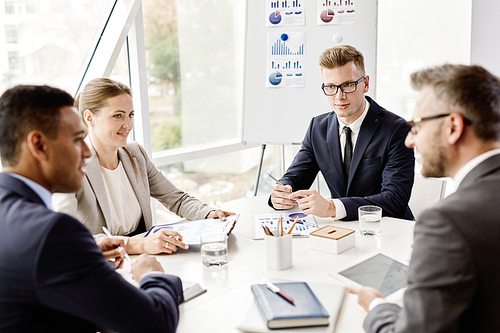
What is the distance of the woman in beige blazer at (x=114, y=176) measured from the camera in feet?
6.05

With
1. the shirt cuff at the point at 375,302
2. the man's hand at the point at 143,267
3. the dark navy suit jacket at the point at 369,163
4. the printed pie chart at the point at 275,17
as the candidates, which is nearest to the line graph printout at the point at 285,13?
the printed pie chart at the point at 275,17

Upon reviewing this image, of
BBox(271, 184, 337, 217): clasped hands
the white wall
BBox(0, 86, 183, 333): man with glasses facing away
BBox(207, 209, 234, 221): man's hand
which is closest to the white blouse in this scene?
BBox(207, 209, 234, 221): man's hand

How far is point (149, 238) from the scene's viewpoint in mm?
1575

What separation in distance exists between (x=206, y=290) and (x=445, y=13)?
3637 mm

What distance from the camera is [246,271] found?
4.51 feet

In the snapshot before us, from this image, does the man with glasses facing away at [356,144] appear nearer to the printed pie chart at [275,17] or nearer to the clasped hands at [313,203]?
the clasped hands at [313,203]

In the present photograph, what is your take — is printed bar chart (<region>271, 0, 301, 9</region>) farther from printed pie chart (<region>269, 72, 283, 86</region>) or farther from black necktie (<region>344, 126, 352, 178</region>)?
black necktie (<region>344, 126, 352, 178</region>)

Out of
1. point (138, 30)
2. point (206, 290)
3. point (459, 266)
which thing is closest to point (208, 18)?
point (138, 30)

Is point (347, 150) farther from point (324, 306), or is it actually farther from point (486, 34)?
point (486, 34)

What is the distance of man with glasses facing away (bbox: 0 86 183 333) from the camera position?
0.86 meters

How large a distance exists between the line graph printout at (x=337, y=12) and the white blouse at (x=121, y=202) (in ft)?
6.43

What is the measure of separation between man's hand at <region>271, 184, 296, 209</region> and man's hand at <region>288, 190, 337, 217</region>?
144 mm

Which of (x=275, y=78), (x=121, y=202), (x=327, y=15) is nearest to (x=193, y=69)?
(x=275, y=78)

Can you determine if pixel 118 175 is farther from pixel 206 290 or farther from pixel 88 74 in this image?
pixel 88 74
